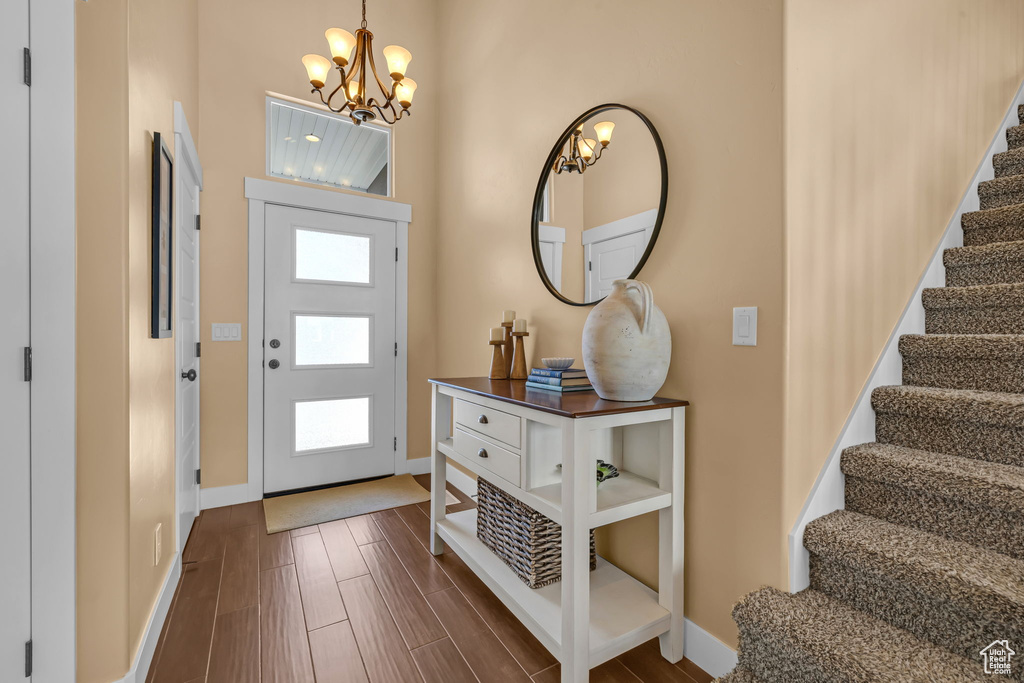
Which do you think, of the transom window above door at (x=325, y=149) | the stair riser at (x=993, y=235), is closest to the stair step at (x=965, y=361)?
the stair riser at (x=993, y=235)

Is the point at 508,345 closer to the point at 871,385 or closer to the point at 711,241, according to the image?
the point at 711,241

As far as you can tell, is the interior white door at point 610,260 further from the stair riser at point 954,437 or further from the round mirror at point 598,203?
the stair riser at point 954,437

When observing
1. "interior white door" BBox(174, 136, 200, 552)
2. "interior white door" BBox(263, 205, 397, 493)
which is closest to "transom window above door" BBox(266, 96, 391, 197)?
"interior white door" BBox(263, 205, 397, 493)

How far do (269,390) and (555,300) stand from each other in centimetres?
203

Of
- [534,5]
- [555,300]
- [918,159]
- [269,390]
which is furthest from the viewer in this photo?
[269,390]

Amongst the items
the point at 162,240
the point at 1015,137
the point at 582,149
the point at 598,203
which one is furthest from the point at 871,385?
the point at 162,240

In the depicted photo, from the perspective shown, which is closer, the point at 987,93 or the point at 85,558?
the point at 85,558

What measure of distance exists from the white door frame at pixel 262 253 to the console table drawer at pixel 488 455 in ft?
5.18

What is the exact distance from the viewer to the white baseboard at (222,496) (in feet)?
9.02

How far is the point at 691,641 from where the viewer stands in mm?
1485

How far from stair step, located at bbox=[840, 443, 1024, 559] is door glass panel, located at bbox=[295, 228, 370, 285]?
9.74 ft

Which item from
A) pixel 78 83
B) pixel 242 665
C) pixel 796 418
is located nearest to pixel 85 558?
pixel 242 665

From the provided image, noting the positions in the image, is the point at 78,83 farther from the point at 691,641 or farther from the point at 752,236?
the point at 691,641

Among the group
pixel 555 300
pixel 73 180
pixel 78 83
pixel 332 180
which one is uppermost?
pixel 332 180
